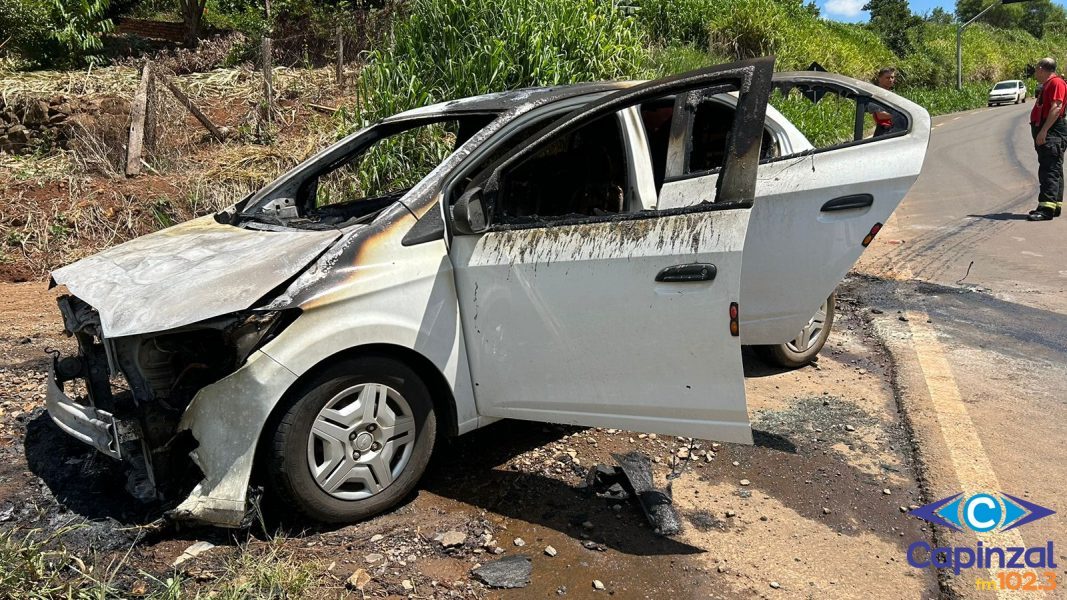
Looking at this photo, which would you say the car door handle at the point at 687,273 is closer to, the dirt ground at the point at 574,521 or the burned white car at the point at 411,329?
the burned white car at the point at 411,329

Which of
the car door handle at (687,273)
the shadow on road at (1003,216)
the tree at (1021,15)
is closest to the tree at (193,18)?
the shadow on road at (1003,216)

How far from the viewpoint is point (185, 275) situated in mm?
3041

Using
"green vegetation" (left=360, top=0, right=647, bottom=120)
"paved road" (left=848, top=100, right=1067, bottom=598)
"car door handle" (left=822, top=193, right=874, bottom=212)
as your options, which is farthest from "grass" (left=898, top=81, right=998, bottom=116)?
"car door handle" (left=822, top=193, right=874, bottom=212)

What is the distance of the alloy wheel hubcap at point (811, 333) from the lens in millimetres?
4762

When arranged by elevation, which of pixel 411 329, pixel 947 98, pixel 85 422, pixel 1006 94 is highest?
pixel 411 329

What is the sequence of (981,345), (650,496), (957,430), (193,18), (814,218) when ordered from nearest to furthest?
1. (650,496)
2. (957,430)
3. (814,218)
4. (981,345)
5. (193,18)

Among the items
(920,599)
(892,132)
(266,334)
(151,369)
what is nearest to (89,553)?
(151,369)

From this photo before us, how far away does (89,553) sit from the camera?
115 inches

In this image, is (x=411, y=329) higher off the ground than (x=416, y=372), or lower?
higher

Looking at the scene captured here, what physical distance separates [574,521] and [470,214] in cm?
139

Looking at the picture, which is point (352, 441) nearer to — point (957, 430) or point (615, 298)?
point (615, 298)

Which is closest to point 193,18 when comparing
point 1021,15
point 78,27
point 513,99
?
point 78,27

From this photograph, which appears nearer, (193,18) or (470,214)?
(470,214)

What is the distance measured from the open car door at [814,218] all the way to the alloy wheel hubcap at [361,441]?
6.69ft
